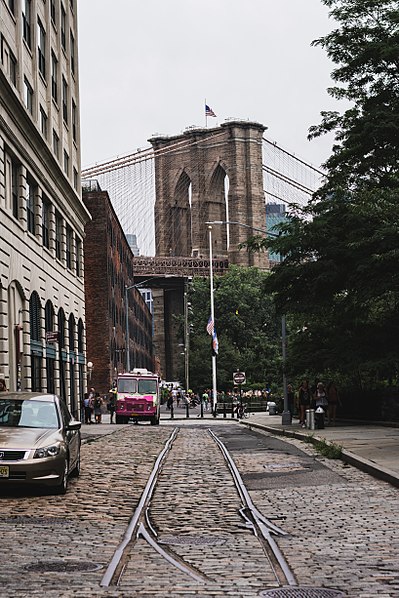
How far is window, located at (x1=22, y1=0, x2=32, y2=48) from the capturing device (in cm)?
3805

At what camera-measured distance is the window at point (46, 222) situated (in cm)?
4129

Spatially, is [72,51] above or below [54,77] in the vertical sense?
above

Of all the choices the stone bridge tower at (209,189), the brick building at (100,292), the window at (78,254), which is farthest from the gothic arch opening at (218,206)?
the window at (78,254)

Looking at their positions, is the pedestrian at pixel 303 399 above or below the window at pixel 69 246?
below

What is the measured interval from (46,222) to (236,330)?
62.0m

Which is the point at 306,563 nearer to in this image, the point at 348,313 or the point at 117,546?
the point at 117,546

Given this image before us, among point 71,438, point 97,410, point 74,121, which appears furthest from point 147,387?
point 71,438

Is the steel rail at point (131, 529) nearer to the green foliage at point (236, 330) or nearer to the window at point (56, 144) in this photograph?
the window at point (56, 144)

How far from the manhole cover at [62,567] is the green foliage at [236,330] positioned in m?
80.0

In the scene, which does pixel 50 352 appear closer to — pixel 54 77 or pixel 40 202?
pixel 40 202

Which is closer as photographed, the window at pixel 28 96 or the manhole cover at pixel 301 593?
the manhole cover at pixel 301 593

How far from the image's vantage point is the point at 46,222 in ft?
138

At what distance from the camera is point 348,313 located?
109ft

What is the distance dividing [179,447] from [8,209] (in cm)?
1126
